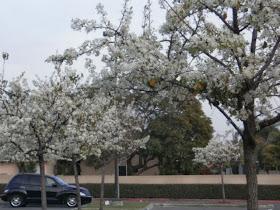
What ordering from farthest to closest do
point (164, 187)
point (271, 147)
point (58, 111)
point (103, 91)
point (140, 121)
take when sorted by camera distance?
point (271, 147)
point (164, 187)
point (140, 121)
point (58, 111)
point (103, 91)

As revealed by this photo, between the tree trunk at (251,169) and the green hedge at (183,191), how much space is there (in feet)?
73.5

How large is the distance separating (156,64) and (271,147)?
31.5m

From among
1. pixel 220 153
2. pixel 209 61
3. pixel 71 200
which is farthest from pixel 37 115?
pixel 220 153

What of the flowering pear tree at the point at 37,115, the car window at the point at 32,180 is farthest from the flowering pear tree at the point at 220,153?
the flowering pear tree at the point at 37,115

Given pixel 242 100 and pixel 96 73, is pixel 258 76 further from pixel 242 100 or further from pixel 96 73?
pixel 96 73

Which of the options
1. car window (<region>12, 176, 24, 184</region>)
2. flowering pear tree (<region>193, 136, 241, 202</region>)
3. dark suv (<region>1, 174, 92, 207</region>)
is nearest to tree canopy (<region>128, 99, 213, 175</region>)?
flowering pear tree (<region>193, 136, 241, 202</region>)

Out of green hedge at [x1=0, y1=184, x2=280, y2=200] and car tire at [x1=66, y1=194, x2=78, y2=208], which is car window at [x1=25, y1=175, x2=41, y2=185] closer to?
car tire at [x1=66, y1=194, x2=78, y2=208]

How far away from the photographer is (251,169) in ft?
24.8

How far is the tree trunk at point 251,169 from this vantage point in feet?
24.6

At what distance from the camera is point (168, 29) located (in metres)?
8.21

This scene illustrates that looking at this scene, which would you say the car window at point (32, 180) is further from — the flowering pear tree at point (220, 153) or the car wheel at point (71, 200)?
the flowering pear tree at point (220, 153)

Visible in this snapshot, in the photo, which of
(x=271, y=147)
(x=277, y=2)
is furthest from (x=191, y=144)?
(x=277, y=2)

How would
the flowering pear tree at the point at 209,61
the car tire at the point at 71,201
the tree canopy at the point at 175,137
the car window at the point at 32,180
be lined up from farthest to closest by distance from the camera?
the tree canopy at the point at 175,137
the car window at the point at 32,180
the car tire at the point at 71,201
the flowering pear tree at the point at 209,61

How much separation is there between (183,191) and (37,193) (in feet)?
34.5
